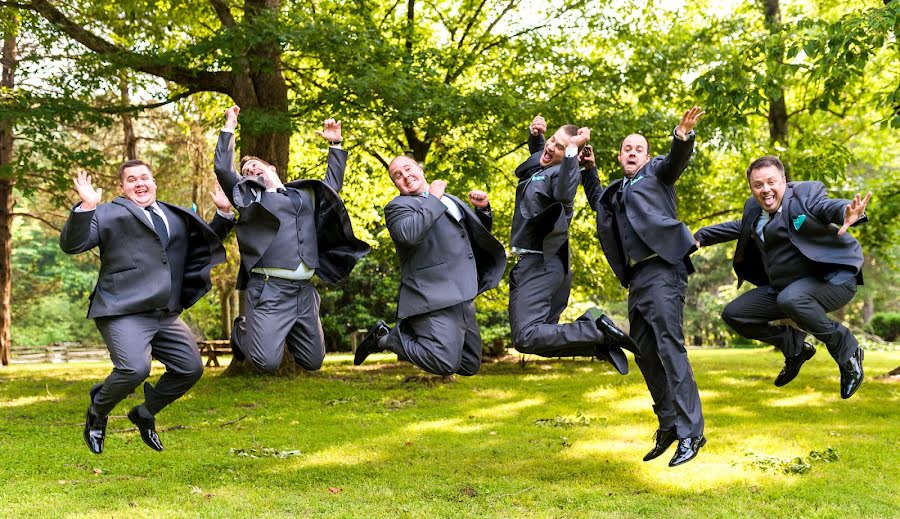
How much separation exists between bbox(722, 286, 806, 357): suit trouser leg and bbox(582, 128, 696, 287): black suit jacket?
1.80ft

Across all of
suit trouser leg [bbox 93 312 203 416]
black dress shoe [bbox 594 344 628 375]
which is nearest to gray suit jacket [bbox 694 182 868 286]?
black dress shoe [bbox 594 344 628 375]

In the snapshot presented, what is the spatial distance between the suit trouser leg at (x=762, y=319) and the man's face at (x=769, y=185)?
765 millimetres

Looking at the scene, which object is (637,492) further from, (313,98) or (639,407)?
(313,98)

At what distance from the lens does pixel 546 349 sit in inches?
259

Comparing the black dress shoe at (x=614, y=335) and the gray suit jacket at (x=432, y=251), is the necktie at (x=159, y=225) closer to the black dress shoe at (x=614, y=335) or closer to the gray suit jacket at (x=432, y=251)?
the gray suit jacket at (x=432, y=251)

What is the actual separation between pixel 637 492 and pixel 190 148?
16917mm

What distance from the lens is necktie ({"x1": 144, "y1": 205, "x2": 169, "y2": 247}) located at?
6.66 metres

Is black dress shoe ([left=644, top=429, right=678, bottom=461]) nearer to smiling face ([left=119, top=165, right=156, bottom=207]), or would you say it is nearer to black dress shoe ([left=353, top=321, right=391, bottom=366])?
black dress shoe ([left=353, top=321, right=391, bottom=366])

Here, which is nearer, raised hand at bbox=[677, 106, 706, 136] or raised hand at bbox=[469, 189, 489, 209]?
raised hand at bbox=[677, 106, 706, 136]

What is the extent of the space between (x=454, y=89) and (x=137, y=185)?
726cm

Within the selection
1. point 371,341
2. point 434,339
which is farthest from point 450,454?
point 434,339

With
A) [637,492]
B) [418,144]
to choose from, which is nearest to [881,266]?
[418,144]

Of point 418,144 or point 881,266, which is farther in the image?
point 881,266

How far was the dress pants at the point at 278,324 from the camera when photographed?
6742 millimetres
